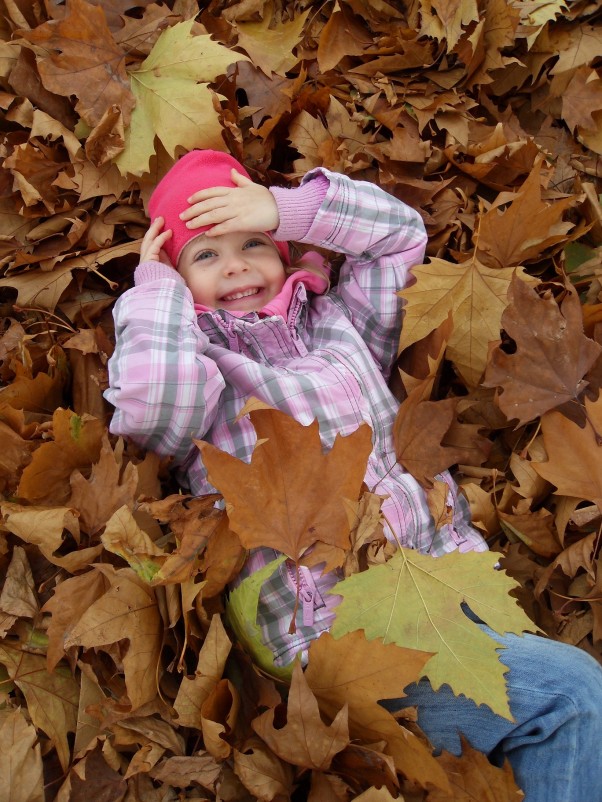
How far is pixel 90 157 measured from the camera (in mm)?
1882

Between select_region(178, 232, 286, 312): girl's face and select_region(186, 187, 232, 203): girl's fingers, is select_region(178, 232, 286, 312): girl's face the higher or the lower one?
the lower one

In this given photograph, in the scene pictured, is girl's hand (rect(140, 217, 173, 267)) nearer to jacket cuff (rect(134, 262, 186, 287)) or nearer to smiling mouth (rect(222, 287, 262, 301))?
jacket cuff (rect(134, 262, 186, 287))

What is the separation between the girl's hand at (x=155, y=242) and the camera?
1801mm

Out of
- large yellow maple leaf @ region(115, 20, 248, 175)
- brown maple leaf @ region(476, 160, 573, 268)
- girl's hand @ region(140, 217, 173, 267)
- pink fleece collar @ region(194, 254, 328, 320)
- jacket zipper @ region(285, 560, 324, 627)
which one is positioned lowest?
jacket zipper @ region(285, 560, 324, 627)

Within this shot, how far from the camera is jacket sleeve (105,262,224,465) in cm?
158

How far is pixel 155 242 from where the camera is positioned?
5.92ft

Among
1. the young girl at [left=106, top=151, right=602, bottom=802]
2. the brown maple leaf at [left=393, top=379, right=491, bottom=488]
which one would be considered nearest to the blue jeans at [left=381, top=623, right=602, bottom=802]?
the young girl at [left=106, top=151, right=602, bottom=802]

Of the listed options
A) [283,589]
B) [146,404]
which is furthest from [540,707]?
[146,404]

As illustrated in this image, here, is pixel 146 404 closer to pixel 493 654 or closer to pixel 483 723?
pixel 493 654

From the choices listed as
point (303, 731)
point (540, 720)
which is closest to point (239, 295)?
point (303, 731)

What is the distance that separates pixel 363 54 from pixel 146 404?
1.29m

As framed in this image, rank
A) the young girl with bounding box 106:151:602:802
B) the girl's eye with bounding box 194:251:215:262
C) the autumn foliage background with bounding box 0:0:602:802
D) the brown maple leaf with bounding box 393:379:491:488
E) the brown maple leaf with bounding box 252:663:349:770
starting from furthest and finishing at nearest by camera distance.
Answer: the girl's eye with bounding box 194:251:215:262, the brown maple leaf with bounding box 393:379:491:488, the young girl with bounding box 106:151:602:802, the autumn foliage background with bounding box 0:0:602:802, the brown maple leaf with bounding box 252:663:349:770

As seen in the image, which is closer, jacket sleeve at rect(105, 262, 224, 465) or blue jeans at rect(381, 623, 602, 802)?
blue jeans at rect(381, 623, 602, 802)

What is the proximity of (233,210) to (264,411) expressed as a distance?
71cm
